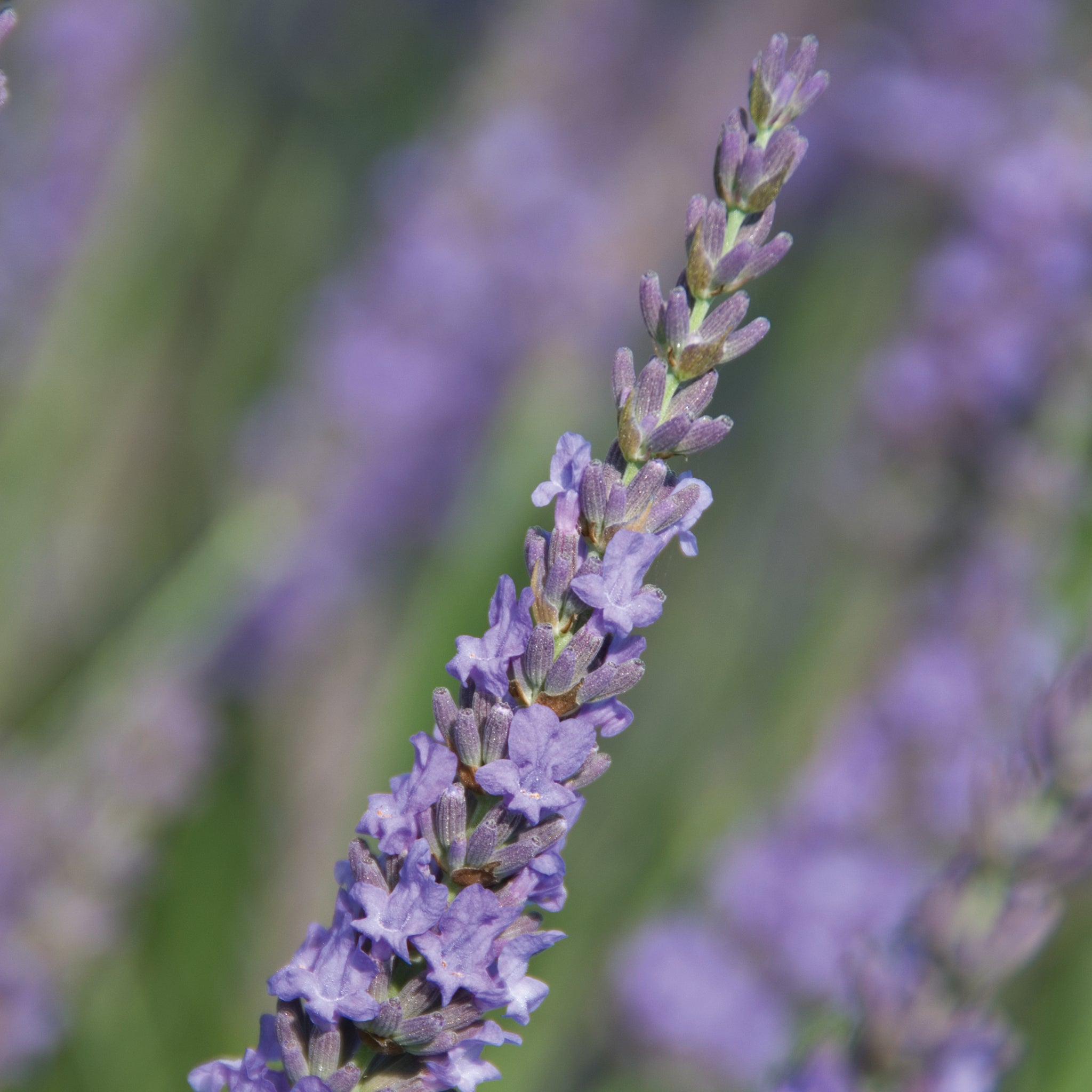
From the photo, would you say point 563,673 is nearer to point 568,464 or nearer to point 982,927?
point 568,464

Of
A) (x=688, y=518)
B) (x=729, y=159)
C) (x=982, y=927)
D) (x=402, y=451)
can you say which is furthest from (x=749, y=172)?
(x=402, y=451)

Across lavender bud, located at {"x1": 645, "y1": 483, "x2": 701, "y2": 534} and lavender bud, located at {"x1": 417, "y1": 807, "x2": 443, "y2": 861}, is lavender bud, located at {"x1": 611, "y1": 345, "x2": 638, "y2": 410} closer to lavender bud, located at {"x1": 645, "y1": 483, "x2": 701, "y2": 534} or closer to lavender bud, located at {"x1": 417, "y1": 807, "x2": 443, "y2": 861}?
lavender bud, located at {"x1": 645, "y1": 483, "x2": 701, "y2": 534}

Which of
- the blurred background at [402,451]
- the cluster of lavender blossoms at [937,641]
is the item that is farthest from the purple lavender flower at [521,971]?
the cluster of lavender blossoms at [937,641]

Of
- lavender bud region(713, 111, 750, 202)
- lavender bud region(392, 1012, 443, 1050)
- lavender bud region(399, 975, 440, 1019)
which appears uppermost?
lavender bud region(713, 111, 750, 202)

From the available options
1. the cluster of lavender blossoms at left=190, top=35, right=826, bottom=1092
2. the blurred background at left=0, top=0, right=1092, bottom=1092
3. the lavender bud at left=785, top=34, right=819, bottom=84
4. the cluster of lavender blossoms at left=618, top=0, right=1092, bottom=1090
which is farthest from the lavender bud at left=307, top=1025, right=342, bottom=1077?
the cluster of lavender blossoms at left=618, top=0, right=1092, bottom=1090

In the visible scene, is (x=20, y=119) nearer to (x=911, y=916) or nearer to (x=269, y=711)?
(x=269, y=711)

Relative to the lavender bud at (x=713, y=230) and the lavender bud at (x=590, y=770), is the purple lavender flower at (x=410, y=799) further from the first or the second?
the lavender bud at (x=713, y=230)

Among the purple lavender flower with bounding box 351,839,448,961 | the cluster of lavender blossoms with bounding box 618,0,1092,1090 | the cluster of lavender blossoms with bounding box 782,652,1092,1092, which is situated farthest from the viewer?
the cluster of lavender blossoms with bounding box 618,0,1092,1090

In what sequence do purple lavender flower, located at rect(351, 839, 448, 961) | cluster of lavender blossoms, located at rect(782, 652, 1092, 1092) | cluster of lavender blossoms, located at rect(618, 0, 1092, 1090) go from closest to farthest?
purple lavender flower, located at rect(351, 839, 448, 961), cluster of lavender blossoms, located at rect(782, 652, 1092, 1092), cluster of lavender blossoms, located at rect(618, 0, 1092, 1090)
